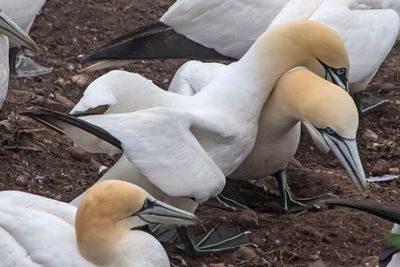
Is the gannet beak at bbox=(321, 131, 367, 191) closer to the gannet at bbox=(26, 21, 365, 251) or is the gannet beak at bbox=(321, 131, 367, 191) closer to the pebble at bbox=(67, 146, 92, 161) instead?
the gannet at bbox=(26, 21, 365, 251)

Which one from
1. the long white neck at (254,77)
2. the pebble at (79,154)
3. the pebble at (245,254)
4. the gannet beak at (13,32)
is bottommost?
the pebble at (245,254)

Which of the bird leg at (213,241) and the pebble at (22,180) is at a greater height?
the pebble at (22,180)

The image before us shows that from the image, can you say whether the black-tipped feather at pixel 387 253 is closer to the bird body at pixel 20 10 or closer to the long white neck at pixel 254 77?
the long white neck at pixel 254 77

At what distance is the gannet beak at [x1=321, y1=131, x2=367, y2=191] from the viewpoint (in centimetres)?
571

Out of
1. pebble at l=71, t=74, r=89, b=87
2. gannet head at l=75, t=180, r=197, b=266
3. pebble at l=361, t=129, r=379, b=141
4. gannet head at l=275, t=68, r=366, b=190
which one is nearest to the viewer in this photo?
gannet head at l=75, t=180, r=197, b=266

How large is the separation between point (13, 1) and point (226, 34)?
1.22 metres

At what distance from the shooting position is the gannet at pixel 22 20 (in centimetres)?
732

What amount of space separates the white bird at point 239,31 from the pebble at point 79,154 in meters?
0.48

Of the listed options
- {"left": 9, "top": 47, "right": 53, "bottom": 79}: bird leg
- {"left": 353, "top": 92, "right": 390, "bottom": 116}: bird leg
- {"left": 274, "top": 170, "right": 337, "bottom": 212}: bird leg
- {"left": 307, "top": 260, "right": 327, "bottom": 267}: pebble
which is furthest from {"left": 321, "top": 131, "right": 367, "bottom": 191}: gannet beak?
{"left": 9, "top": 47, "right": 53, "bottom": 79}: bird leg

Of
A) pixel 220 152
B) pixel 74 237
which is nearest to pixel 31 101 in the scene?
pixel 220 152

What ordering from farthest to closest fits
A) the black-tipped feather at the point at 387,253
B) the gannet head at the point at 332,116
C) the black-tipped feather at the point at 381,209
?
1. the gannet head at the point at 332,116
2. the black-tipped feather at the point at 387,253
3. the black-tipped feather at the point at 381,209

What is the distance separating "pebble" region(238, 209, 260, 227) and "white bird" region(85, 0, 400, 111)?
104 centimetres

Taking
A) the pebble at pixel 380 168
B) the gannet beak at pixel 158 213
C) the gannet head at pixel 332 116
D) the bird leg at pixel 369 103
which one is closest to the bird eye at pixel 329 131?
the gannet head at pixel 332 116

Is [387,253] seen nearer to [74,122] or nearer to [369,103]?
[74,122]
